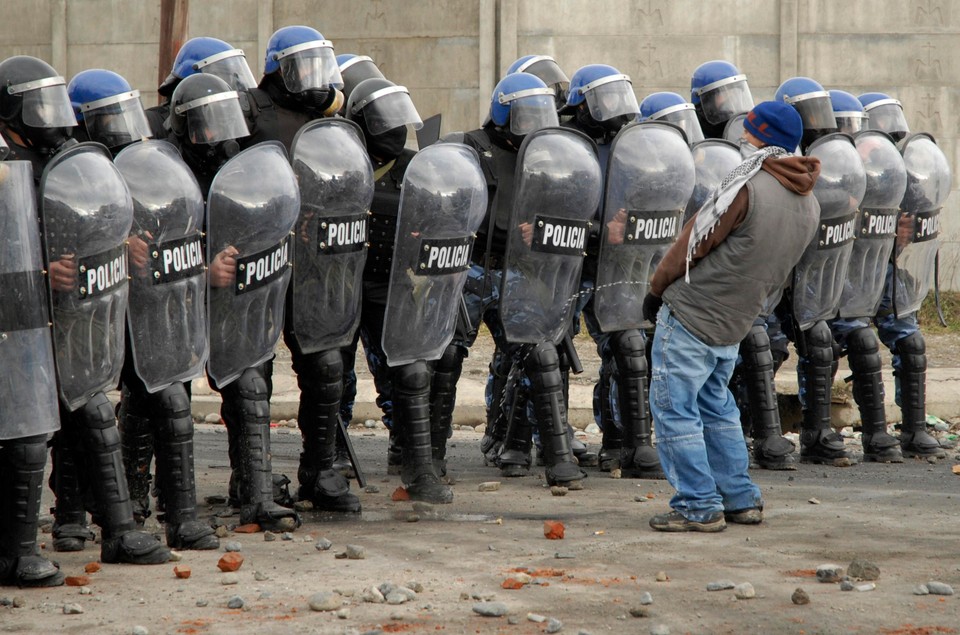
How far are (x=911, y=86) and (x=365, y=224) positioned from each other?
A: 9.88m

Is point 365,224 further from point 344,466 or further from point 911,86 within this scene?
point 911,86

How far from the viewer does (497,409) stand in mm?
7797

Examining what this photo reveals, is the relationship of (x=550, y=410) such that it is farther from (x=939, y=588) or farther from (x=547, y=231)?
(x=939, y=588)

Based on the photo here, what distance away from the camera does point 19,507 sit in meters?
4.92

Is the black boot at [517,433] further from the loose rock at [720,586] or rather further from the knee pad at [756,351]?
the loose rock at [720,586]

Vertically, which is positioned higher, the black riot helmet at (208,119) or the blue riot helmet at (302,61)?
the blue riot helmet at (302,61)

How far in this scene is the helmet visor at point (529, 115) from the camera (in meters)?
7.01

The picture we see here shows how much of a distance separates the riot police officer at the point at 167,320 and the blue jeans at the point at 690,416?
69.3 inches

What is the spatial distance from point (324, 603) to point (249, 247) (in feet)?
5.47

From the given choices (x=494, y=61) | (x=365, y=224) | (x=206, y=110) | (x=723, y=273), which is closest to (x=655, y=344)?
(x=723, y=273)

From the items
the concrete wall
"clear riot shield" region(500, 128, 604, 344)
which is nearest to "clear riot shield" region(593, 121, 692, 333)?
"clear riot shield" region(500, 128, 604, 344)

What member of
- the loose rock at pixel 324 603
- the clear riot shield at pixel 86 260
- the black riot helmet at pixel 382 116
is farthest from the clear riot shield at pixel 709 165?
the loose rock at pixel 324 603

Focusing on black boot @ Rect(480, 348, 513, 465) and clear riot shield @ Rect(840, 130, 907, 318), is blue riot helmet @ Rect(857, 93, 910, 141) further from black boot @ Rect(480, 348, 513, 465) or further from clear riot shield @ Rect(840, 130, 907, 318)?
black boot @ Rect(480, 348, 513, 465)

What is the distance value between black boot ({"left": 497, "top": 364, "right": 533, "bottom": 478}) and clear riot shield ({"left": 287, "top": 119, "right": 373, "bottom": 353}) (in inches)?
60.4
